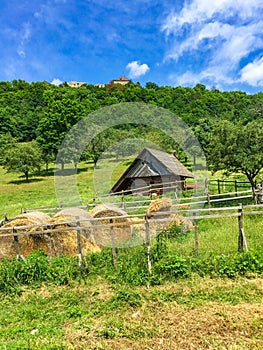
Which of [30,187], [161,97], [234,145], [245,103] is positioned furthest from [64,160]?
[245,103]

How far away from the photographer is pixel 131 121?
70.5 ft

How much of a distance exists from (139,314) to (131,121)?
17309 mm

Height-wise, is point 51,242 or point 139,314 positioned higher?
point 51,242

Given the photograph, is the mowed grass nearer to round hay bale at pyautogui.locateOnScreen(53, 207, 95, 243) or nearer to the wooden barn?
round hay bale at pyautogui.locateOnScreen(53, 207, 95, 243)

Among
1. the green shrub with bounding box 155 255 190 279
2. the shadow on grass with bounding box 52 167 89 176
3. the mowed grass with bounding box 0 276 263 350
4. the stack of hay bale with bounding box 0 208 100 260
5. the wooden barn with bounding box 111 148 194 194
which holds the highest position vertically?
the shadow on grass with bounding box 52 167 89 176

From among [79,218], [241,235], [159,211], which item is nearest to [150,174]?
[159,211]

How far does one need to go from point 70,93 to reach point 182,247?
48790mm

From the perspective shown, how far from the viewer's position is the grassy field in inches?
184

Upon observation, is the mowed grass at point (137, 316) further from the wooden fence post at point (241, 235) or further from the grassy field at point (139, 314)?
the wooden fence post at point (241, 235)

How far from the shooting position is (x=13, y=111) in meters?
62.8

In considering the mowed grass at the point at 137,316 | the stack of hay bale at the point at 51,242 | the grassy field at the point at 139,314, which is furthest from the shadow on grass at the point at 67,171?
the mowed grass at the point at 137,316

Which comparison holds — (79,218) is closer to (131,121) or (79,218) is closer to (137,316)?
(137,316)

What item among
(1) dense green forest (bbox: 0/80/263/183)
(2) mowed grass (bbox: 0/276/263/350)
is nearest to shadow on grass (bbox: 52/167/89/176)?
(1) dense green forest (bbox: 0/80/263/183)

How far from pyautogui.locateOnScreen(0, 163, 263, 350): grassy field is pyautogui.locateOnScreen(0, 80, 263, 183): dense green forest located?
1075cm
